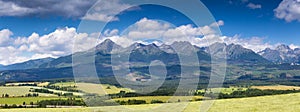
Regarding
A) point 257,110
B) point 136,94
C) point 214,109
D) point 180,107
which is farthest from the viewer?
point 136,94

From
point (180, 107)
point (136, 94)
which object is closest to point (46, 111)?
point (180, 107)

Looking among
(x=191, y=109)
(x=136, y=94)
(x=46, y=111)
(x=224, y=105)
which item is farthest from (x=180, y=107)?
(x=136, y=94)

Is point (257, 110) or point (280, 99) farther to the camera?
point (280, 99)

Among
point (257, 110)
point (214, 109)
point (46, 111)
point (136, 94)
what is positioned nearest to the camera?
point (257, 110)

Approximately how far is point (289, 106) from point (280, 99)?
525 cm

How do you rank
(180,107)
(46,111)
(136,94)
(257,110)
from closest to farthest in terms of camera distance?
1. (257,110)
2. (180,107)
3. (46,111)
4. (136,94)

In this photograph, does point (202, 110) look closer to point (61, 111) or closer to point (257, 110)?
point (257, 110)

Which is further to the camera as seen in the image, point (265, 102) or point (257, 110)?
point (265, 102)

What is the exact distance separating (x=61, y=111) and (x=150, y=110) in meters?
8.29

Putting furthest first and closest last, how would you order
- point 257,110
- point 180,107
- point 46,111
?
point 46,111, point 180,107, point 257,110

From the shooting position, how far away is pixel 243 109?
30156mm

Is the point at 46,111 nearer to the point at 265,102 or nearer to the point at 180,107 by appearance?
A: the point at 180,107

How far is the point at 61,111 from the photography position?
3462cm

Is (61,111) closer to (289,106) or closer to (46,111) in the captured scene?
(46,111)
